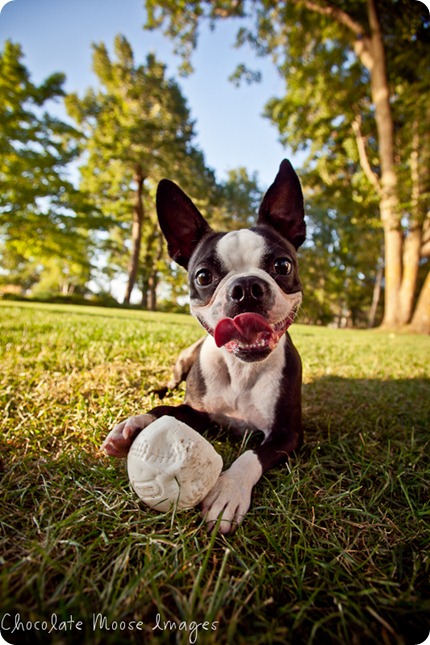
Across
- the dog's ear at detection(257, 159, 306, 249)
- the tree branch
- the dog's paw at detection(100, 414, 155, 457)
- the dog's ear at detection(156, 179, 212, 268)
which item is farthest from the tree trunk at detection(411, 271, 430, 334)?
the dog's paw at detection(100, 414, 155, 457)

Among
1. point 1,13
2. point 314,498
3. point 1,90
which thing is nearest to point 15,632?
point 314,498

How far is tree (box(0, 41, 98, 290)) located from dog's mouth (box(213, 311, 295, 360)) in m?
20.5

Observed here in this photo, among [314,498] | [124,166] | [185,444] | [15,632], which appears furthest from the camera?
[124,166]

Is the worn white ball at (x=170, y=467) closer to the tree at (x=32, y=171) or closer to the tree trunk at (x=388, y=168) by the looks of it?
the tree trunk at (x=388, y=168)

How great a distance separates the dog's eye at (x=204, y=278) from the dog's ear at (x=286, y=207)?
2.53 feet

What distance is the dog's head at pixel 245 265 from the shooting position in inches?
69.7

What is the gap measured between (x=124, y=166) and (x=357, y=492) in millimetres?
28133

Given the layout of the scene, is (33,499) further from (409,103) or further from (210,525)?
(409,103)

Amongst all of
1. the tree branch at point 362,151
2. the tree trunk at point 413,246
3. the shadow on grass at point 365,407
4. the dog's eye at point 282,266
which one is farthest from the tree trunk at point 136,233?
the dog's eye at point 282,266

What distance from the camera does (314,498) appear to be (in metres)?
1.41

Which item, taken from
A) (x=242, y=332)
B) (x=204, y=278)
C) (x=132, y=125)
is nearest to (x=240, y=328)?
(x=242, y=332)

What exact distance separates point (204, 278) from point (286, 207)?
0.94 metres

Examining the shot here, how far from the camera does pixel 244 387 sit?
205cm

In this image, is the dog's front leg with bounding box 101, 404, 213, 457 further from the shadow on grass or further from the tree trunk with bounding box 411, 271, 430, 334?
the tree trunk with bounding box 411, 271, 430, 334
